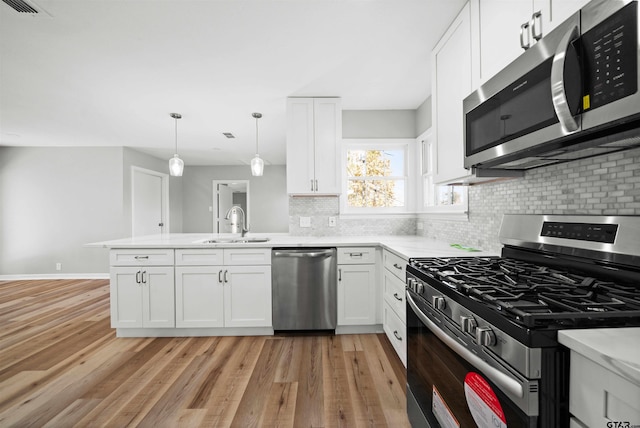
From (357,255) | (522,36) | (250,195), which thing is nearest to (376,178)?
(357,255)

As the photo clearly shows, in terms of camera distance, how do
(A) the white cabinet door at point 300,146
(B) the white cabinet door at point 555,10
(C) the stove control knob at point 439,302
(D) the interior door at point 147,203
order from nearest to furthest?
1. (B) the white cabinet door at point 555,10
2. (C) the stove control knob at point 439,302
3. (A) the white cabinet door at point 300,146
4. (D) the interior door at point 147,203

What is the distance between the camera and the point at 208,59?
7.86 ft

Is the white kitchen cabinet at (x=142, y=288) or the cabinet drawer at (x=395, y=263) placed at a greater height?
the cabinet drawer at (x=395, y=263)

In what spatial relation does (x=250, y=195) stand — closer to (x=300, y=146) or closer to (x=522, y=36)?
(x=300, y=146)

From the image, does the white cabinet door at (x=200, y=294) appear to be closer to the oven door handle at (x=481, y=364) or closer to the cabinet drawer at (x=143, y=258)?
the cabinet drawer at (x=143, y=258)

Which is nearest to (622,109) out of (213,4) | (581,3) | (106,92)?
(581,3)

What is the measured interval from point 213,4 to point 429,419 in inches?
95.4

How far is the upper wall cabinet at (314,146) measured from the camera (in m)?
3.12

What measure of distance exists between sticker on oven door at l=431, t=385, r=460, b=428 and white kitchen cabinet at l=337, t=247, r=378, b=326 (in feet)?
5.20

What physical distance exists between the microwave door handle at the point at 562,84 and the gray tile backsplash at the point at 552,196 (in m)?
0.42

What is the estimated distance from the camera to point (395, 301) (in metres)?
2.25

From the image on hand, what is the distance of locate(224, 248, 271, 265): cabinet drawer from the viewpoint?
109 inches

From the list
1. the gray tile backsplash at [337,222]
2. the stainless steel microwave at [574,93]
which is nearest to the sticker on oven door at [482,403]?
the stainless steel microwave at [574,93]

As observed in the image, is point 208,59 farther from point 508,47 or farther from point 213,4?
point 508,47
